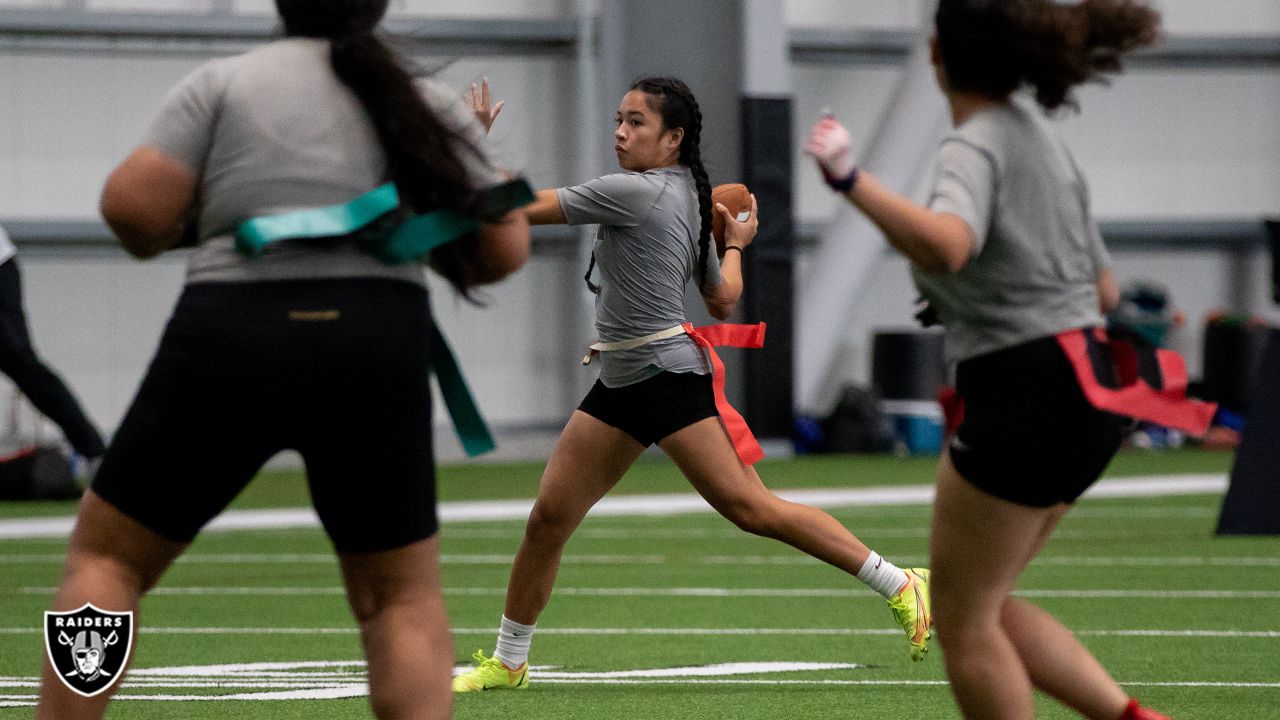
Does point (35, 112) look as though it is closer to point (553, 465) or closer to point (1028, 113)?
point (553, 465)

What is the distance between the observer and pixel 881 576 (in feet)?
21.6

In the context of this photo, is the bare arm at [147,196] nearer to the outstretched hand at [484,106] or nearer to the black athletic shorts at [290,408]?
the black athletic shorts at [290,408]

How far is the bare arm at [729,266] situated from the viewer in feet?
22.4

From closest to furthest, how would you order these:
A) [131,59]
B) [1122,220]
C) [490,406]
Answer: [131,59], [490,406], [1122,220]

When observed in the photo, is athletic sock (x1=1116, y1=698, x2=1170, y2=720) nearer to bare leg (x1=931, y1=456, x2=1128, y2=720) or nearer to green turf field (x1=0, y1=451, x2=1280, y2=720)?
bare leg (x1=931, y1=456, x2=1128, y2=720)

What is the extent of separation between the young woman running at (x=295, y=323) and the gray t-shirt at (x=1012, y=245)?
94 centimetres

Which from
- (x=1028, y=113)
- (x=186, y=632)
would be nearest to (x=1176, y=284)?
(x=186, y=632)

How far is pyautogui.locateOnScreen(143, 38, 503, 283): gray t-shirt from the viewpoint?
3795 mm

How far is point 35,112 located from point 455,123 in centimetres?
1812

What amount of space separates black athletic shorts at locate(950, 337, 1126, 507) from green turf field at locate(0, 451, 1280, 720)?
2.04 meters

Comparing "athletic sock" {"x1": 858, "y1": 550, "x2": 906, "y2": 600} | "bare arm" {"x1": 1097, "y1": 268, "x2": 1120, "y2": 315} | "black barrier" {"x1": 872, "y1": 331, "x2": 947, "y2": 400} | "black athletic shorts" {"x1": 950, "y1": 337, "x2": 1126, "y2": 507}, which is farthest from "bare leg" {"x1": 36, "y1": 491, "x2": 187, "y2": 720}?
"black barrier" {"x1": 872, "y1": 331, "x2": 947, "y2": 400}

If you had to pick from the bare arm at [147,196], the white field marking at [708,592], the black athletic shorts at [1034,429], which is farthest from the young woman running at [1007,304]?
the white field marking at [708,592]

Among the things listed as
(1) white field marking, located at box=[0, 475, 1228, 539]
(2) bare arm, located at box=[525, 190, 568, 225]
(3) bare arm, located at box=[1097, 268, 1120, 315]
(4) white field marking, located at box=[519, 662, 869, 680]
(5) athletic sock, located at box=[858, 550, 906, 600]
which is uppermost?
(3) bare arm, located at box=[1097, 268, 1120, 315]

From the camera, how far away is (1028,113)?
14.0 feet
